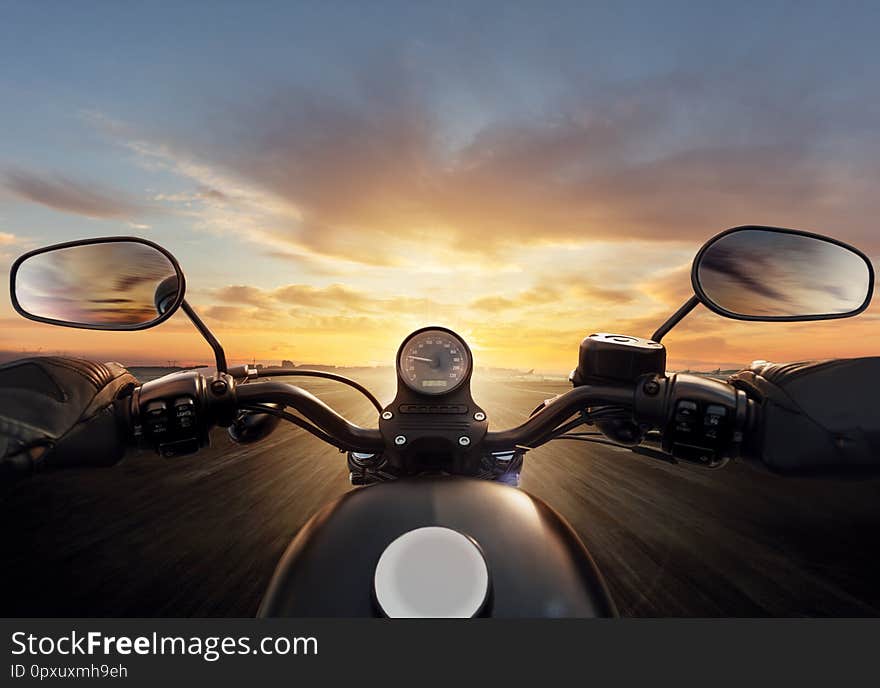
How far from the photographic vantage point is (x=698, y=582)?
306cm

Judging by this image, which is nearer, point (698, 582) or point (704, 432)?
point (704, 432)

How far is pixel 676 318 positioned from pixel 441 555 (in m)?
1.16

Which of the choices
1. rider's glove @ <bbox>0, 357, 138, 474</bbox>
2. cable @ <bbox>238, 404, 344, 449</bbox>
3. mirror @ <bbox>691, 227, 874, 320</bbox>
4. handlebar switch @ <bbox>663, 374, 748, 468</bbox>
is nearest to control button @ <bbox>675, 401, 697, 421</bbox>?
handlebar switch @ <bbox>663, 374, 748, 468</bbox>

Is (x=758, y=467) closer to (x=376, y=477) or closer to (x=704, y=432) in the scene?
(x=704, y=432)

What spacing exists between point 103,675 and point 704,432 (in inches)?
57.2

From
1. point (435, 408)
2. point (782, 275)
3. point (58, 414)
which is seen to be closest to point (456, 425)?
point (435, 408)

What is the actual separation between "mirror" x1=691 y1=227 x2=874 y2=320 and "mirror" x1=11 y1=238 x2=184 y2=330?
184cm

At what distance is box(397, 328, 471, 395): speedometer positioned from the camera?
147 cm

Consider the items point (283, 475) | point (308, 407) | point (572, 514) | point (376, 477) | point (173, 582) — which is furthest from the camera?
point (283, 475)

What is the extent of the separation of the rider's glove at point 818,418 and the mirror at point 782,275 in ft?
1.30

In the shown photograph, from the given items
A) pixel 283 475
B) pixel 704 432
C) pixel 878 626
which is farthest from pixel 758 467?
pixel 283 475

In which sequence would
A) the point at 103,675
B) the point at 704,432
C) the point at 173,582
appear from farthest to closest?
1. the point at 173,582
2. the point at 704,432
3. the point at 103,675

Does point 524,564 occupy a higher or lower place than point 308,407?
lower

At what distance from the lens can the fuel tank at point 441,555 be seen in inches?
31.7
